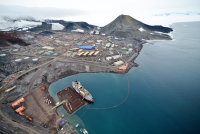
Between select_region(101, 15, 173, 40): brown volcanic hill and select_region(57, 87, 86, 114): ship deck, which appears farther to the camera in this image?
select_region(101, 15, 173, 40): brown volcanic hill

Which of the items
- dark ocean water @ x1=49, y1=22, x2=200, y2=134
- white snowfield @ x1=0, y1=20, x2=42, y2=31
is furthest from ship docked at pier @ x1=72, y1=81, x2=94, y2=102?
white snowfield @ x1=0, y1=20, x2=42, y2=31

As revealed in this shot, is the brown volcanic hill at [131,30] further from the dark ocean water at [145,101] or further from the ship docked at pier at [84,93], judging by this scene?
the ship docked at pier at [84,93]

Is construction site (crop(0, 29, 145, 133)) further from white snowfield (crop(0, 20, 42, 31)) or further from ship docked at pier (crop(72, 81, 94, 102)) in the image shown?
white snowfield (crop(0, 20, 42, 31))

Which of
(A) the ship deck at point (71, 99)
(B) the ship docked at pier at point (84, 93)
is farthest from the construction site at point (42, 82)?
(B) the ship docked at pier at point (84, 93)

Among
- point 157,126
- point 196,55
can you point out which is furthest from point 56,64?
point 196,55

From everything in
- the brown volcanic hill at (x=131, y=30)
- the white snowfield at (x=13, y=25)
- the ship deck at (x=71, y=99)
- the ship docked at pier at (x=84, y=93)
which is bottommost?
the ship deck at (x=71, y=99)

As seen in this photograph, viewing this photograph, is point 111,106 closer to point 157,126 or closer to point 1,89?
point 157,126
